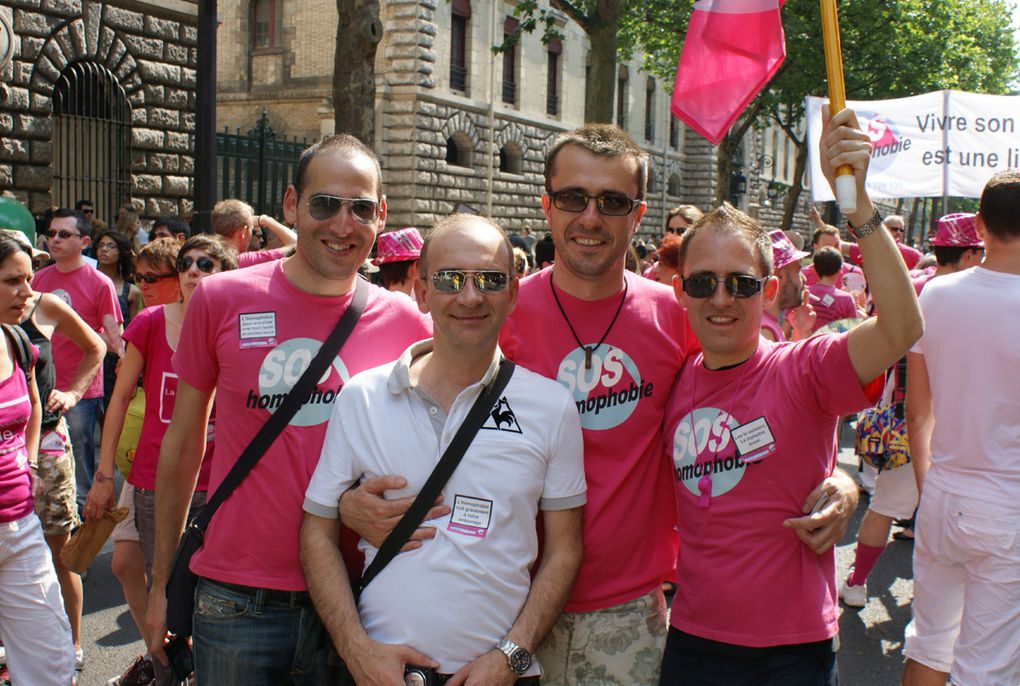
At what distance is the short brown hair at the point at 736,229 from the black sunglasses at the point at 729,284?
7 cm

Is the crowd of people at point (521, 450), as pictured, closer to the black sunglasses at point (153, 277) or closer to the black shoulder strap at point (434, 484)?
the black shoulder strap at point (434, 484)

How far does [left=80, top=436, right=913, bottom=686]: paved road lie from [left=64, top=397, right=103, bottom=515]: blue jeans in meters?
0.55

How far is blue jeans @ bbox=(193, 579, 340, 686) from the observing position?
2.69m

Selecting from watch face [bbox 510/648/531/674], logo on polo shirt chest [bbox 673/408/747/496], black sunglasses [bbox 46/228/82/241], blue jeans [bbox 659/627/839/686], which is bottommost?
blue jeans [bbox 659/627/839/686]

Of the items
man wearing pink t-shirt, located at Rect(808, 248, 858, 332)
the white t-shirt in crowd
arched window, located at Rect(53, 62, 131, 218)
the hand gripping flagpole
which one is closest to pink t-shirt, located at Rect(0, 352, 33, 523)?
the hand gripping flagpole

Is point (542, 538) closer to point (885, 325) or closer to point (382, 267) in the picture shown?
point (885, 325)

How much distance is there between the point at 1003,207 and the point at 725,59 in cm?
121

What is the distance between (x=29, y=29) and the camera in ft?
44.7

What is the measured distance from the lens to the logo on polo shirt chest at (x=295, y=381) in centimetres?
278

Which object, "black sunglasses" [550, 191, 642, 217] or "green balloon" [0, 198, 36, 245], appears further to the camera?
"green balloon" [0, 198, 36, 245]

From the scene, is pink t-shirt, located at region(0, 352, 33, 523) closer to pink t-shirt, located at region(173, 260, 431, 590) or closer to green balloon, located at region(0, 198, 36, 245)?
pink t-shirt, located at region(173, 260, 431, 590)

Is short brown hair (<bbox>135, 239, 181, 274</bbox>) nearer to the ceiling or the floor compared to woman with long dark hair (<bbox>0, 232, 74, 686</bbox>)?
nearer to the ceiling

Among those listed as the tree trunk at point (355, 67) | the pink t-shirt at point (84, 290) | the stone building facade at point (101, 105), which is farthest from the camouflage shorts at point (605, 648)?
the stone building facade at point (101, 105)

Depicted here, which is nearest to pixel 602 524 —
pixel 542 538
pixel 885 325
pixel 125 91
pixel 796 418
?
pixel 542 538
